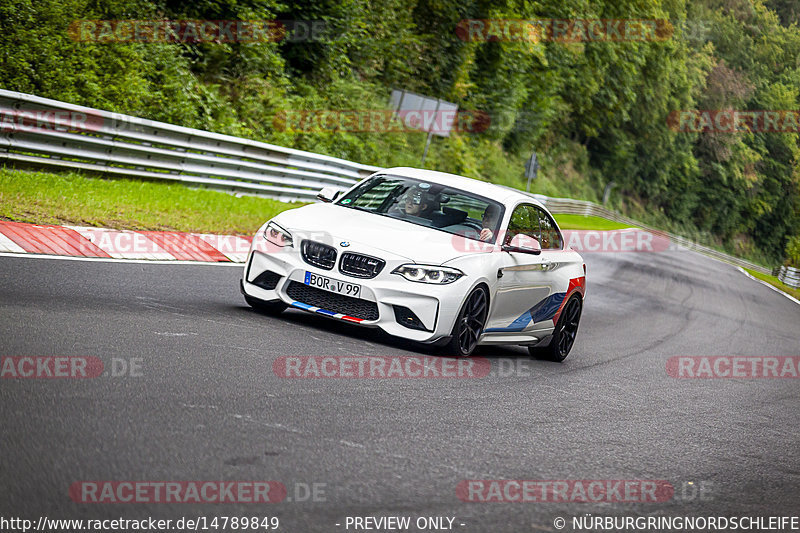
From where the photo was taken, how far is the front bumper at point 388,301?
818 cm

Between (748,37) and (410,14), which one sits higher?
(748,37)

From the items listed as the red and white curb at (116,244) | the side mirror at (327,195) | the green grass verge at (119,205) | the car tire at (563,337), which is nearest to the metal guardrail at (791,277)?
the green grass verge at (119,205)

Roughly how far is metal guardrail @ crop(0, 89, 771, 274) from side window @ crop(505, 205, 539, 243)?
730cm

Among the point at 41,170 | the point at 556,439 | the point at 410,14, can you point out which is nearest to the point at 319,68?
the point at 410,14

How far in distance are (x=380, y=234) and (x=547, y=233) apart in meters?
2.35

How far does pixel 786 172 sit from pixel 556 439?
8687 cm

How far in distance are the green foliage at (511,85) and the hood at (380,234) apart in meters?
9.40

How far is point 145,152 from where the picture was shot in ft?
54.6

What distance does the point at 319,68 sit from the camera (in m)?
29.0

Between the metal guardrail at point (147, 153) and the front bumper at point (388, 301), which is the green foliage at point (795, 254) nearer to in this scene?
the metal guardrail at point (147, 153)

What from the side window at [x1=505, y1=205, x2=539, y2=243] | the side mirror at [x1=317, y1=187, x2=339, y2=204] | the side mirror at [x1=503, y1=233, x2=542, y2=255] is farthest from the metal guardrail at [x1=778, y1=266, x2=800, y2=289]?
the side mirror at [x1=317, y1=187, x2=339, y2=204]

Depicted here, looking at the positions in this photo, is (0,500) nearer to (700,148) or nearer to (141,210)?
(141,210)

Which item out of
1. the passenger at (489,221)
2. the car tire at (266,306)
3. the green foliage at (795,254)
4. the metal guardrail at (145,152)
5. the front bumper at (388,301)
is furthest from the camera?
the green foliage at (795,254)

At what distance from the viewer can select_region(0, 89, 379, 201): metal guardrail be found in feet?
45.9
